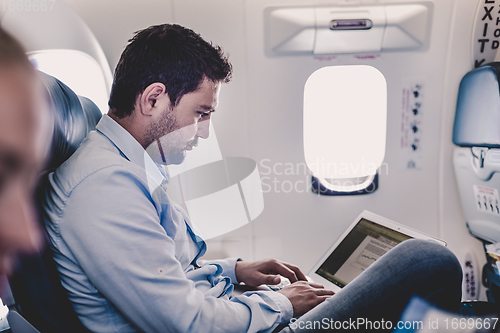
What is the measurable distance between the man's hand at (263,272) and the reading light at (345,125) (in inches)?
30.0

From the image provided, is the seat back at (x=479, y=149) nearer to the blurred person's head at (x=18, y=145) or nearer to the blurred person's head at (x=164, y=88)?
the blurred person's head at (x=164, y=88)

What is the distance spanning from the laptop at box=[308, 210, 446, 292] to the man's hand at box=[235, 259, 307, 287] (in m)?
0.30

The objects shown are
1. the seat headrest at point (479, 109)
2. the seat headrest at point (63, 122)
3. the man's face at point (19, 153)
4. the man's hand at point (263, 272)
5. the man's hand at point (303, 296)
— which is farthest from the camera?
the seat headrest at point (479, 109)

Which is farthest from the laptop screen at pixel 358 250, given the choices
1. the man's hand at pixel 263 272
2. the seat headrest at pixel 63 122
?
the seat headrest at pixel 63 122

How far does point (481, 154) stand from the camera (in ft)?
5.79

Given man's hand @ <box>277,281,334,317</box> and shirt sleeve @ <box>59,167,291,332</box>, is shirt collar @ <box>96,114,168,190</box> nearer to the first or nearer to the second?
shirt sleeve @ <box>59,167,291,332</box>

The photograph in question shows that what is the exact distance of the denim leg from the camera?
2.88 ft

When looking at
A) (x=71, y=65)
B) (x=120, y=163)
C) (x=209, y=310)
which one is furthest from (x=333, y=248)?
(x=71, y=65)

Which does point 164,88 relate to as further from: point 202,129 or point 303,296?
point 303,296

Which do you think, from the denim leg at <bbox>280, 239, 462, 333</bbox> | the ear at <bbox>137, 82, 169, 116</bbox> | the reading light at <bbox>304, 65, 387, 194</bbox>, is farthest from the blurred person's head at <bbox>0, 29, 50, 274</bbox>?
the reading light at <bbox>304, 65, 387, 194</bbox>

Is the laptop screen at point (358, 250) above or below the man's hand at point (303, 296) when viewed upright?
below

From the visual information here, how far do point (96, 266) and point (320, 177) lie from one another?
1.47 metres

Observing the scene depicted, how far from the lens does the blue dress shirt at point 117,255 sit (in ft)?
2.46

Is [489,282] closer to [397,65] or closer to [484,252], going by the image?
[484,252]
